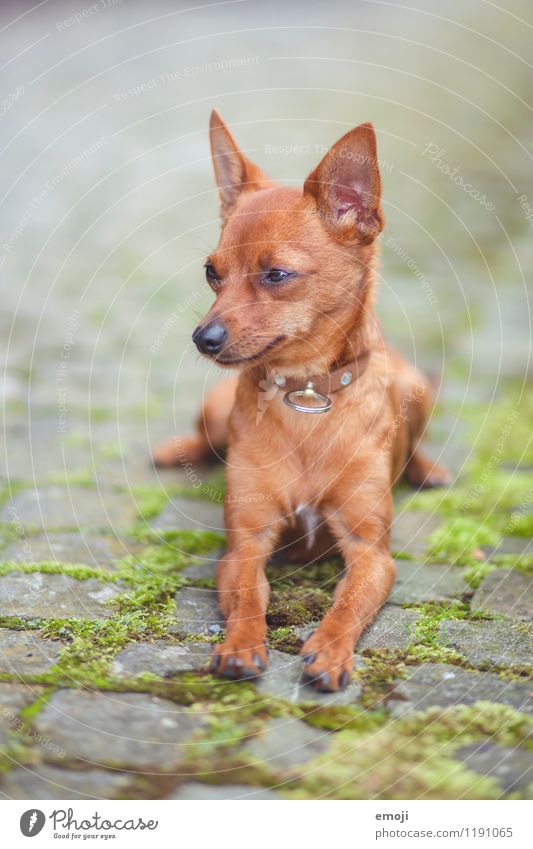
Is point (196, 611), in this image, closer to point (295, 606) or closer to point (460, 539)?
point (295, 606)

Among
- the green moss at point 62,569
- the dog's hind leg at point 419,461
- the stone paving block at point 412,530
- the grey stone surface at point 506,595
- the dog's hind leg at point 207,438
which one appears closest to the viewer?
the grey stone surface at point 506,595

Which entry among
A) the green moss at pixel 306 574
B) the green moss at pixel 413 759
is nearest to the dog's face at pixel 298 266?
the green moss at pixel 306 574

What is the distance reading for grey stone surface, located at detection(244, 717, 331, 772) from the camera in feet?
9.76

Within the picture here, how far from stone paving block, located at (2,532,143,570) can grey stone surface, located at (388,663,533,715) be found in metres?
1.87

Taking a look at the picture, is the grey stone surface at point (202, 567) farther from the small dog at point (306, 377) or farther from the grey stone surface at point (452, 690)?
the grey stone surface at point (452, 690)

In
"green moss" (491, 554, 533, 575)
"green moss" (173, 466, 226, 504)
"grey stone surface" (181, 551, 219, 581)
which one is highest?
"green moss" (491, 554, 533, 575)

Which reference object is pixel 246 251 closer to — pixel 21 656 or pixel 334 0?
pixel 21 656

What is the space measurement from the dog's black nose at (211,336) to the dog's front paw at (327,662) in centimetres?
143

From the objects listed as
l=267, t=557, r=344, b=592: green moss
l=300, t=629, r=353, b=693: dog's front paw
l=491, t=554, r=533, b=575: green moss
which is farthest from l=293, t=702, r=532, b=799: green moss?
l=491, t=554, r=533, b=575: green moss

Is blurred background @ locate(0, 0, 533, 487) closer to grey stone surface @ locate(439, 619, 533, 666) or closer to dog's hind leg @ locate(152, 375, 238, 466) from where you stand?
dog's hind leg @ locate(152, 375, 238, 466)

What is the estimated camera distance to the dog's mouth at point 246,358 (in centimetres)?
398

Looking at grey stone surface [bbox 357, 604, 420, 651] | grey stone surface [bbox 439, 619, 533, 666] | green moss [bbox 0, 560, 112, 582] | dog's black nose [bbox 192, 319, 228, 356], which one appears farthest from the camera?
green moss [bbox 0, 560, 112, 582]

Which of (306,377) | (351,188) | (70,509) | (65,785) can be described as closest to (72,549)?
(70,509)
